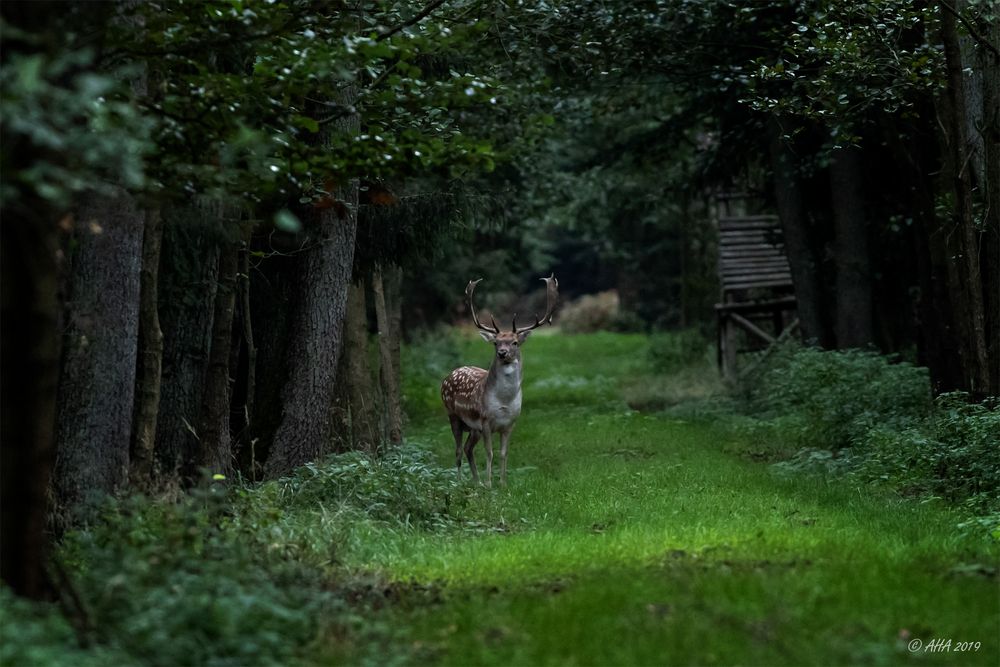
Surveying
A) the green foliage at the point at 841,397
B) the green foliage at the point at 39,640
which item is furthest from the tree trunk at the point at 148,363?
the green foliage at the point at 841,397

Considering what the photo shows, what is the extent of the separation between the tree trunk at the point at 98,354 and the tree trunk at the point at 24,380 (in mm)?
3464

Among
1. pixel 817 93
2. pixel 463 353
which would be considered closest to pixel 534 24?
pixel 817 93

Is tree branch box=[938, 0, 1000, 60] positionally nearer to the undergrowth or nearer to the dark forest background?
the dark forest background

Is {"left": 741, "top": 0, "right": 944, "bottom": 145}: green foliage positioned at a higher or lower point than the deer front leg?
higher

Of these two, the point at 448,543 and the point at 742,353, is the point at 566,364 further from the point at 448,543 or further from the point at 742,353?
the point at 448,543

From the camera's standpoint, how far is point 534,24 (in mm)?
17734

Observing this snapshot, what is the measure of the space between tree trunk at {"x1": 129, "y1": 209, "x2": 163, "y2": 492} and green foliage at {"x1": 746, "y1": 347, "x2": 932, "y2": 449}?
8090 mm

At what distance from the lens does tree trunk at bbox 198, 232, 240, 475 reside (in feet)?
38.7

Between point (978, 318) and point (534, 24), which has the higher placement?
point (534, 24)

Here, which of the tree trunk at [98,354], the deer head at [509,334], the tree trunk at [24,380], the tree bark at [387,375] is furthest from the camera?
the tree bark at [387,375]

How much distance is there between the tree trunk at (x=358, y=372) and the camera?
15797 millimetres

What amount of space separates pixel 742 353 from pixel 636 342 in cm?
1494

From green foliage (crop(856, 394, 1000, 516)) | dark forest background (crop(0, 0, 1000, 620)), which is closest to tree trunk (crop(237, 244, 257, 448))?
dark forest background (crop(0, 0, 1000, 620))

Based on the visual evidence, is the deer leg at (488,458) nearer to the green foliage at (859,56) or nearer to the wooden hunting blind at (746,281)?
the green foliage at (859,56)
